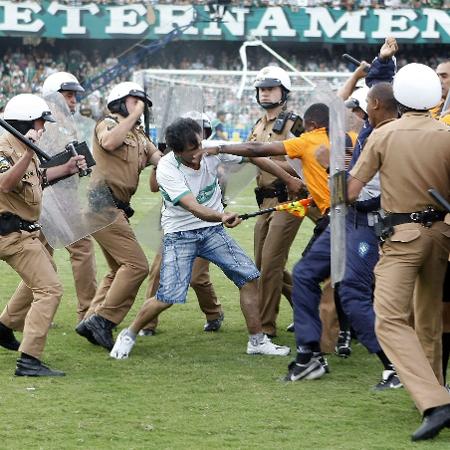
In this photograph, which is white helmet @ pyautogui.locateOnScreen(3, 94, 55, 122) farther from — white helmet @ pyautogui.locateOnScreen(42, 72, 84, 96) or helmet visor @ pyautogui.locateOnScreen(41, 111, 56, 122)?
white helmet @ pyautogui.locateOnScreen(42, 72, 84, 96)

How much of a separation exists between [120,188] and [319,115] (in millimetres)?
2070

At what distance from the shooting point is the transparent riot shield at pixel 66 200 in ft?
26.9

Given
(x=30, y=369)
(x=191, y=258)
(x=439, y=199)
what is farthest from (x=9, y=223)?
(x=439, y=199)

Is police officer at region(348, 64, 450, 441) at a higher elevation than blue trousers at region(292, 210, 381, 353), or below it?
higher

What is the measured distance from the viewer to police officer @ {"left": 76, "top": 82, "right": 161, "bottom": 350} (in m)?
8.66

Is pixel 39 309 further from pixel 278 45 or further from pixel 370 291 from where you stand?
pixel 278 45

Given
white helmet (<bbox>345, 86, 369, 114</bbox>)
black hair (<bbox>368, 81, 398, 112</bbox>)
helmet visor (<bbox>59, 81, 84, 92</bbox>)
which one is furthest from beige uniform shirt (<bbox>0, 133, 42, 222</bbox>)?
white helmet (<bbox>345, 86, 369, 114</bbox>)

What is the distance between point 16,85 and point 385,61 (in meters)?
27.3

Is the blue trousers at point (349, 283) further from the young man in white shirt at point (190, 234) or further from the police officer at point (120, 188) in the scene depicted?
the police officer at point (120, 188)

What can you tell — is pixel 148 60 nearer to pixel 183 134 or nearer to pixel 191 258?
pixel 191 258

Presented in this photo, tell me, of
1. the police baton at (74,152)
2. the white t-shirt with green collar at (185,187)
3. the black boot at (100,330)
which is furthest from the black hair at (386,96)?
the black boot at (100,330)

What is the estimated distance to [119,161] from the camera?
8898mm

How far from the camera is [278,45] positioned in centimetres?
3512

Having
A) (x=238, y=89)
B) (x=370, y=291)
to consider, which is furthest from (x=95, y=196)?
(x=238, y=89)
